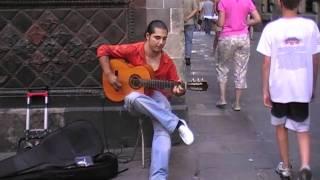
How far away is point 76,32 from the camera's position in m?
6.93

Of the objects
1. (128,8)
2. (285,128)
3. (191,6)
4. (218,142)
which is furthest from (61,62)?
(191,6)

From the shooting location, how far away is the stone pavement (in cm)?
609

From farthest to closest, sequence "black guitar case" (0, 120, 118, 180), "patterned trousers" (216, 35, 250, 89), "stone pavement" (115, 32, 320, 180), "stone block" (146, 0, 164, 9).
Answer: "patterned trousers" (216, 35, 250, 89) → "stone block" (146, 0, 164, 9) → "stone pavement" (115, 32, 320, 180) → "black guitar case" (0, 120, 118, 180)

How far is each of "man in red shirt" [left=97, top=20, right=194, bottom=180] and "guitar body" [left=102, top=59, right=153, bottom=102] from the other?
1.9 inches

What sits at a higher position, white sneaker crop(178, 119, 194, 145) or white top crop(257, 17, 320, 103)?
white top crop(257, 17, 320, 103)

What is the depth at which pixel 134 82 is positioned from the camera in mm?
5828

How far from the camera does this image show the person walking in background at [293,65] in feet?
17.8

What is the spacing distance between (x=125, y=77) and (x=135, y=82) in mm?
128

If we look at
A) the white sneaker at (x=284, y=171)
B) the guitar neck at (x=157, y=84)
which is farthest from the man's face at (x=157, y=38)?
the white sneaker at (x=284, y=171)

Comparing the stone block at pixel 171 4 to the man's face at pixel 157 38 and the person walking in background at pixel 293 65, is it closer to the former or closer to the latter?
the man's face at pixel 157 38

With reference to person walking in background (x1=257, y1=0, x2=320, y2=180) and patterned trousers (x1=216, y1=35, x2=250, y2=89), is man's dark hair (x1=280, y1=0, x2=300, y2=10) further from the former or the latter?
patterned trousers (x1=216, y1=35, x2=250, y2=89)

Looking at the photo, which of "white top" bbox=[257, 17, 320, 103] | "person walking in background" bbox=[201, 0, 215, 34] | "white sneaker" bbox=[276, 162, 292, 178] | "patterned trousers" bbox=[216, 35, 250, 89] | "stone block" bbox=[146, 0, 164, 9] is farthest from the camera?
"person walking in background" bbox=[201, 0, 215, 34]

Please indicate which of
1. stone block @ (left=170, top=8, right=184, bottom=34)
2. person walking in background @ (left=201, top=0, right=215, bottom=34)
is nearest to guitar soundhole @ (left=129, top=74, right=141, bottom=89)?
stone block @ (left=170, top=8, right=184, bottom=34)

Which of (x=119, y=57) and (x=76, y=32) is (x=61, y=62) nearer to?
(x=76, y=32)
